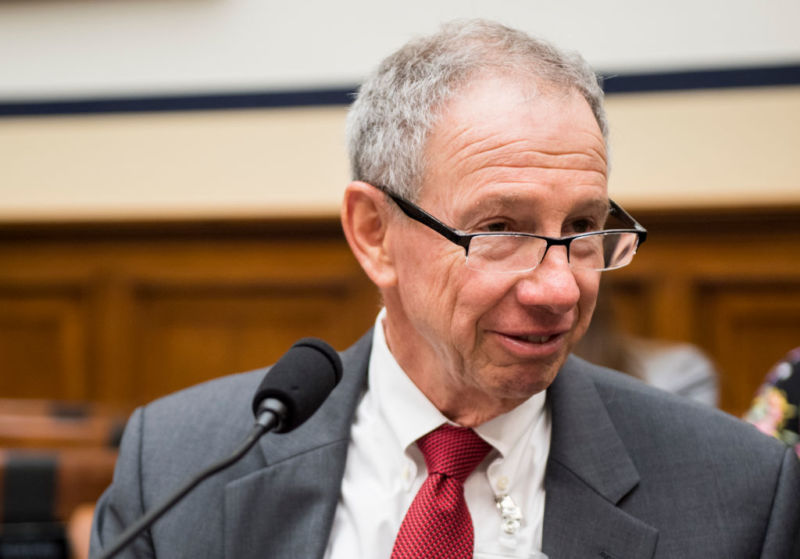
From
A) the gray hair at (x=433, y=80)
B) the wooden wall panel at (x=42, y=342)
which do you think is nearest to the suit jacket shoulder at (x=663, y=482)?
the gray hair at (x=433, y=80)

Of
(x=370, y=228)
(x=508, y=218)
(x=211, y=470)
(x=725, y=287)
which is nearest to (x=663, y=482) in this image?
(x=508, y=218)

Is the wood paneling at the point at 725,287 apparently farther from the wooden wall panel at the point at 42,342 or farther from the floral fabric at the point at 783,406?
the wooden wall panel at the point at 42,342

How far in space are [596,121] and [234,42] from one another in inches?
84.5

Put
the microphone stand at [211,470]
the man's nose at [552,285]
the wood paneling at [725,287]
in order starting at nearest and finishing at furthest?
the microphone stand at [211,470] → the man's nose at [552,285] → the wood paneling at [725,287]

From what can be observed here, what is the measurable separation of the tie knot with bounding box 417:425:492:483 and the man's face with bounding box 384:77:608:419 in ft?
0.36

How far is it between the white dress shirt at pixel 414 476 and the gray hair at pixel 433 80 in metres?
0.33

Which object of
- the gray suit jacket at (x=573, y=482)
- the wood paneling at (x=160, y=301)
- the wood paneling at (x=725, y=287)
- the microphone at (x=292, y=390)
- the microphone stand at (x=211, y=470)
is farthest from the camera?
the wood paneling at (x=160, y=301)

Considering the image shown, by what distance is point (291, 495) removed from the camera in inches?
51.4

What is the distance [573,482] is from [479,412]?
17 centimetres

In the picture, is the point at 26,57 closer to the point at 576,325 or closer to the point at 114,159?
the point at 114,159

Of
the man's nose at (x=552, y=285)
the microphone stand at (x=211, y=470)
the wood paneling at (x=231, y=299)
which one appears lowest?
the wood paneling at (x=231, y=299)

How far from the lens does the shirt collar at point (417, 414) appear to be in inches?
51.2

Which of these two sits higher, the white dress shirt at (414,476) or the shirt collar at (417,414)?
the shirt collar at (417,414)

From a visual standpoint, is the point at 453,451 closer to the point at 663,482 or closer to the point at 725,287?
the point at 663,482
